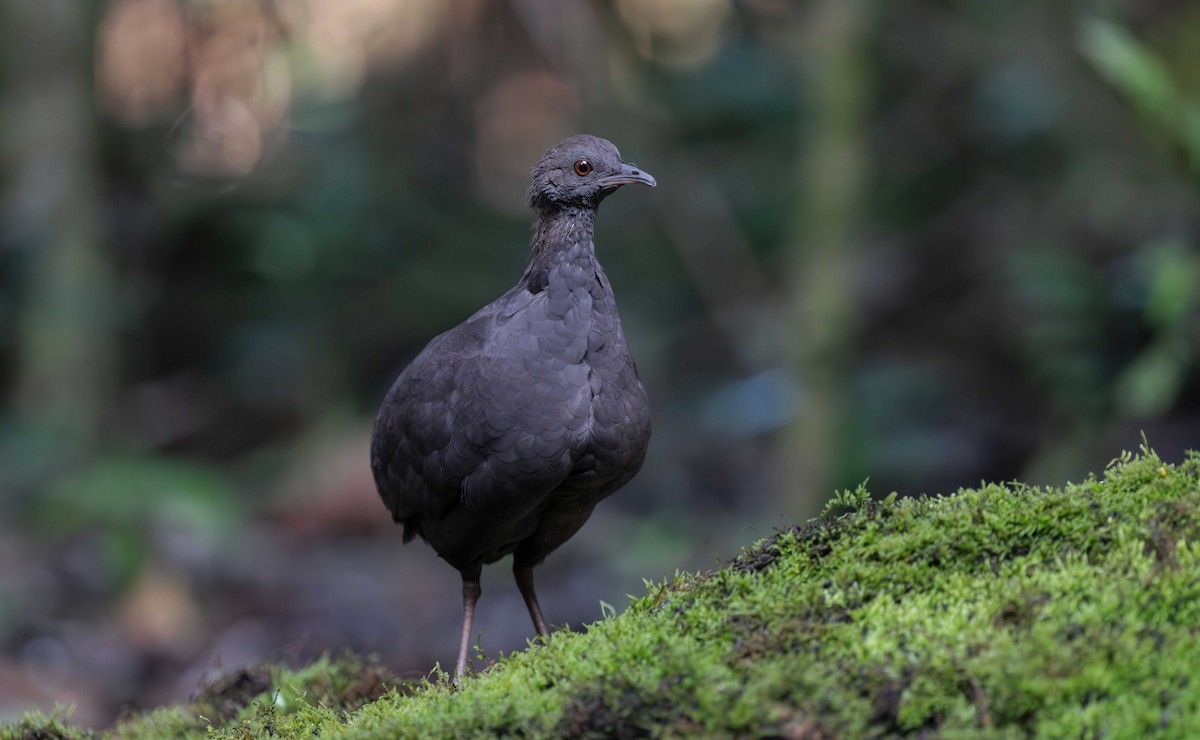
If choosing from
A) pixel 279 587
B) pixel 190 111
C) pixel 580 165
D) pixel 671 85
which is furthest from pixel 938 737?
pixel 190 111

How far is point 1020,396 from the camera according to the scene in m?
11.2

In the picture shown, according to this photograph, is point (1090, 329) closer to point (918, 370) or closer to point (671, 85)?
point (918, 370)

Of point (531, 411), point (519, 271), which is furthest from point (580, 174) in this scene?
point (519, 271)

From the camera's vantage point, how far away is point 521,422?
439 centimetres

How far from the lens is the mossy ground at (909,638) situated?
8.38 ft

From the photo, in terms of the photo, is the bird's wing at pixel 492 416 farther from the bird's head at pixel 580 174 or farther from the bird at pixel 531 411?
the bird's head at pixel 580 174

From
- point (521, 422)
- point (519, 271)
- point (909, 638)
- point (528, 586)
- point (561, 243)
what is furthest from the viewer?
point (519, 271)

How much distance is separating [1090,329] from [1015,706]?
23.7 ft

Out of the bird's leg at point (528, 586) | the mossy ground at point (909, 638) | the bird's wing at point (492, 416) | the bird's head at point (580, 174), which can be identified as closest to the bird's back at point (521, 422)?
the bird's wing at point (492, 416)

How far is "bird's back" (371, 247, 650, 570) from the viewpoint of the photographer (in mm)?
4402

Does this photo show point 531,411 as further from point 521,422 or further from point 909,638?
point 909,638

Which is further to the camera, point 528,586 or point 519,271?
point 519,271

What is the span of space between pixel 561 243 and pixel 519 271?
7856 mm

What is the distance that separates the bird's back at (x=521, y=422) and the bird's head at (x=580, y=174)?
0.31m
